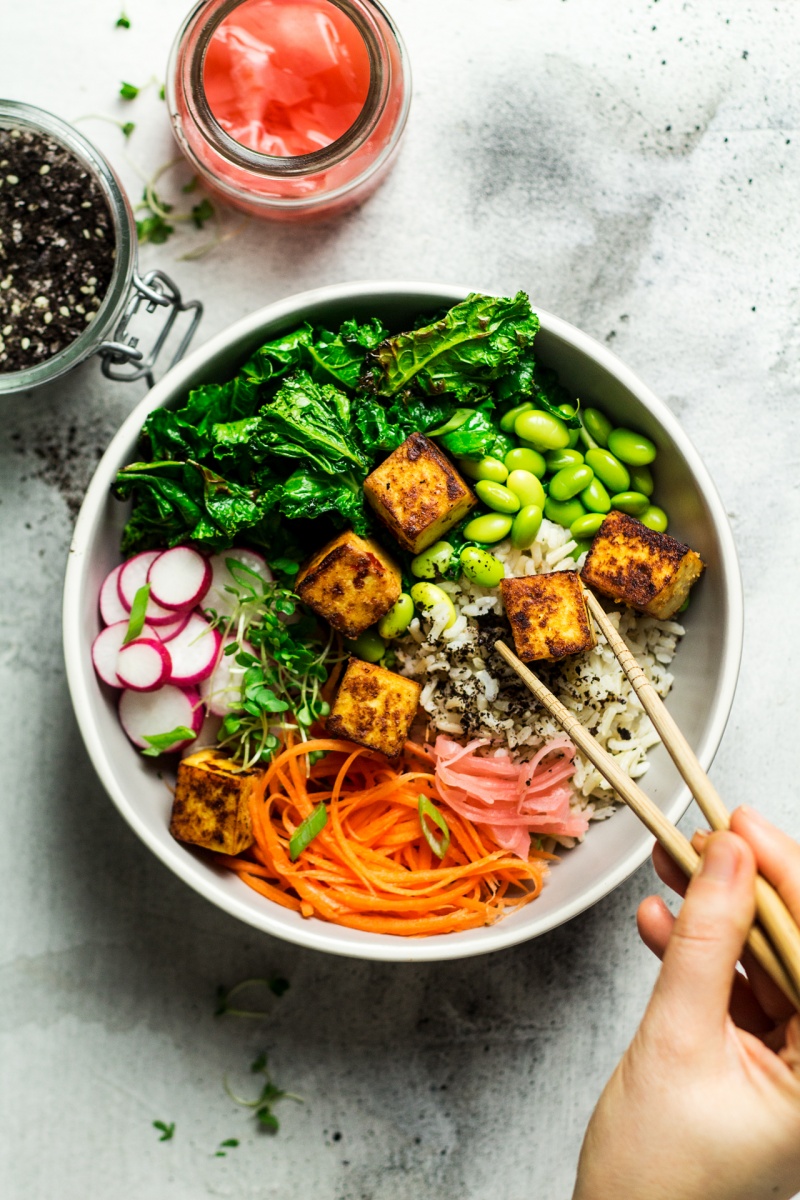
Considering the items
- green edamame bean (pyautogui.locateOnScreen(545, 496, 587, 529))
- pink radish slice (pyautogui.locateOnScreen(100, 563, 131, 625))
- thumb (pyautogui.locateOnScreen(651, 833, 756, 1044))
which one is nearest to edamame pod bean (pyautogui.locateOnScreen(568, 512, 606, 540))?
green edamame bean (pyautogui.locateOnScreen(545, 496, 587, 529))

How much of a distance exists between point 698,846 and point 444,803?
78 centimetres

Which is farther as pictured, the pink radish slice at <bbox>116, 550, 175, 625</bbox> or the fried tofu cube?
the pink radish slice at <bbox>116, 550, 175, 625</bbox>

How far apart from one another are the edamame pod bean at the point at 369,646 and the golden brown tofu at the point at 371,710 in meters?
0.11

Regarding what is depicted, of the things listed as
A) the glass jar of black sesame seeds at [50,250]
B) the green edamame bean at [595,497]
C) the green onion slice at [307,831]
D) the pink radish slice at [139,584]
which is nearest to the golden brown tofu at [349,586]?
the pink radish slice at [139,584]

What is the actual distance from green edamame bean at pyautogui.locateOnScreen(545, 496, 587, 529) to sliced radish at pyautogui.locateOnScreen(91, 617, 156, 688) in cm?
118

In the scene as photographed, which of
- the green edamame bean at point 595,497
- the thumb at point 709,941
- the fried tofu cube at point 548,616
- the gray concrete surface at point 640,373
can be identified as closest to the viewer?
the thumb at point 709,941

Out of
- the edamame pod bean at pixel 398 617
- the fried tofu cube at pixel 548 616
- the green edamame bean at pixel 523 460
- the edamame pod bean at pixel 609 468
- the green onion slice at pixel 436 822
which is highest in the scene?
the edamame pod bean at pixel 609 468

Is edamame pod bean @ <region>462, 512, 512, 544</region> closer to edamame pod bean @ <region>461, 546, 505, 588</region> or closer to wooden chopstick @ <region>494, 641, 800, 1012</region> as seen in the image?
edamame pod bean @ <region>461, 546, 505, 588</region>

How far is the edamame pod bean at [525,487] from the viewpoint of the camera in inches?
98.1

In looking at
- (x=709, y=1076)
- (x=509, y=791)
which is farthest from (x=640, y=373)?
(x=709, y=1076)

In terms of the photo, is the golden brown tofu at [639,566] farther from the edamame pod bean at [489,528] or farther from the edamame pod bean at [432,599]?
the edamame pod bean at [432,599]

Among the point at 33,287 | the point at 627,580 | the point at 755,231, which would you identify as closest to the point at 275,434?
the point at 33,287

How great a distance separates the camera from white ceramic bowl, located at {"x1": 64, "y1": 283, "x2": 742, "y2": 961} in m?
2.34

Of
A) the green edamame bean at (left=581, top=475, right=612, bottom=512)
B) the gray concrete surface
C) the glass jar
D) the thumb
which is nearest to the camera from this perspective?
the thumb
